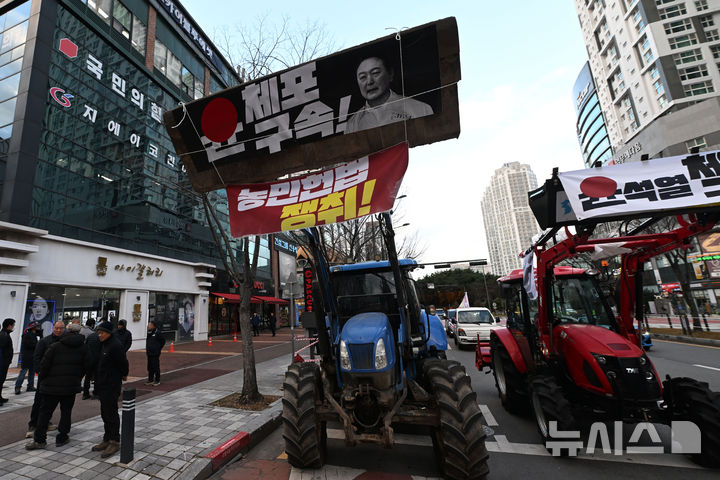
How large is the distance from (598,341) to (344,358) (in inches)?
132

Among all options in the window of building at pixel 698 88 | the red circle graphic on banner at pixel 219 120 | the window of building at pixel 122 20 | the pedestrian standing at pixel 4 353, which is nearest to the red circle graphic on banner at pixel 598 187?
the red circle graphic on banner at pixel 219 120

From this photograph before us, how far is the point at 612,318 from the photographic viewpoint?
5070mm

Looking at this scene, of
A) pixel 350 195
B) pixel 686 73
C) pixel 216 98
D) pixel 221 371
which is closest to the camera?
pixel 350 195

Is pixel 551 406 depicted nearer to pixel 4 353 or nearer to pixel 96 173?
pixel 4 353

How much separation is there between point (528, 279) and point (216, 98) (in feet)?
18.0

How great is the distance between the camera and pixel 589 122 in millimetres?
76938

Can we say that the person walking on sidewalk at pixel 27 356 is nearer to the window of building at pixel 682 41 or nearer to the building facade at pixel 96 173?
the building facade at pixel 96 173

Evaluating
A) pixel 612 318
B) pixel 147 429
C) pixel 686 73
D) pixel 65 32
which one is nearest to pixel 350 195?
pixel 612 318

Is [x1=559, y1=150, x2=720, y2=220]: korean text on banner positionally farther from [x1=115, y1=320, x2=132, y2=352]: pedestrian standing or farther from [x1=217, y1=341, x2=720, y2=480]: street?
[x1=115, y1=320, x2=132, y2=352]: pedestrian standing

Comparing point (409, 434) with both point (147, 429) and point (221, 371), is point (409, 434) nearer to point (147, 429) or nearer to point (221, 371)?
point (147, 429)

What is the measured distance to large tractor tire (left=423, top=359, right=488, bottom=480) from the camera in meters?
3.36

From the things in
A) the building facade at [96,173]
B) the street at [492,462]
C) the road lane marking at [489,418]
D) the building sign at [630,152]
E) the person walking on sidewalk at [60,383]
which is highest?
the building sign at [630,152]

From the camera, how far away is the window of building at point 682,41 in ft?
144

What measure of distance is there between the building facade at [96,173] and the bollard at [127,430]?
20.8ft
